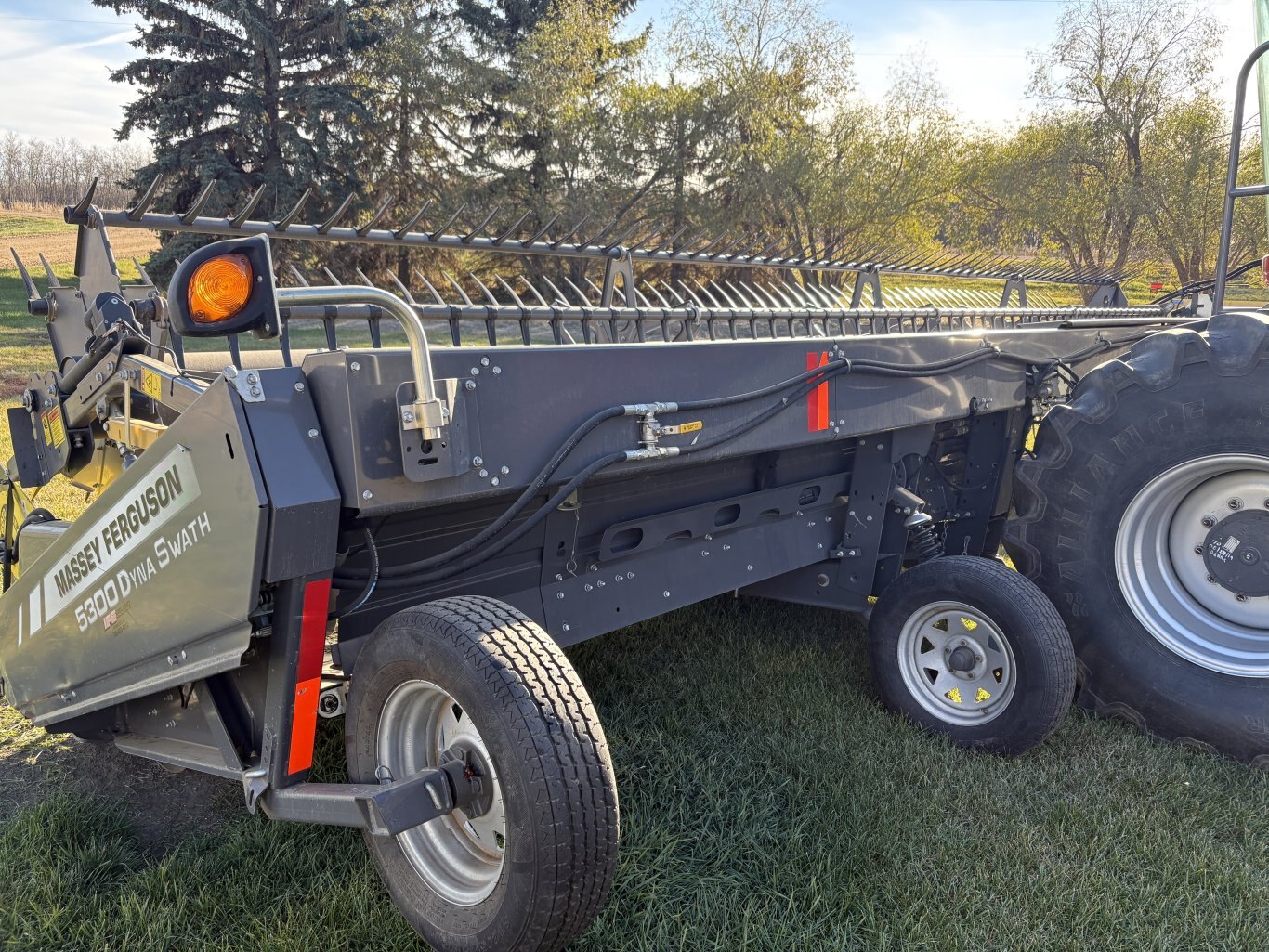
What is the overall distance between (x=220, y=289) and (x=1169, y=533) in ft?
9.78

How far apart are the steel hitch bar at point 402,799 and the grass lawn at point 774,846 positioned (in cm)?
44

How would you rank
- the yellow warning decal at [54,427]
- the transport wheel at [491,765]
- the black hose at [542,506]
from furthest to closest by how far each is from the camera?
the yellow warning decal at [54,427]
the black hose at [542,506]
the transport wheel at [491,765]

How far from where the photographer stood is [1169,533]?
10.3 ft

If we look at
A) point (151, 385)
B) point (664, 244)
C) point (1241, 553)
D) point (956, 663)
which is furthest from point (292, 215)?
point (1241, 553)

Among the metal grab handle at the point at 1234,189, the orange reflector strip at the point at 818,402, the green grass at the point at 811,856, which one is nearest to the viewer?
the green grass at the point at 811,856

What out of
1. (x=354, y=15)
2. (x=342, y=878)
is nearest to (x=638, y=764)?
(x=342, y=878)

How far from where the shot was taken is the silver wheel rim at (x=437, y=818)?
6.29 ft

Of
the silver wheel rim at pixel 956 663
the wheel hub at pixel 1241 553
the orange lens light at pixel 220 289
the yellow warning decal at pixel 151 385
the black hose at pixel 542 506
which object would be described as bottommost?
the silver wheel rim at pixel 956 663

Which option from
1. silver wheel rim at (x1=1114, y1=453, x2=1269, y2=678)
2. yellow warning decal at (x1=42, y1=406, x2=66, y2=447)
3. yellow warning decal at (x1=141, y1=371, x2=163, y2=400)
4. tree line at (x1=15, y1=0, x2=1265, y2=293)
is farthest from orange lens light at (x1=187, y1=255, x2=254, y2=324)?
tree line at (x1=15, y1=0, x2=1265, y2=293)

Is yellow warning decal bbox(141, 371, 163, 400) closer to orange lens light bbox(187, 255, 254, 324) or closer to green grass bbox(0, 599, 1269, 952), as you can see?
orange lens light bbox(187, 255, 254, 324)

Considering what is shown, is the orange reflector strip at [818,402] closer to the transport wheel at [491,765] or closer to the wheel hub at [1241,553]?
the transport wheel at [491,765]

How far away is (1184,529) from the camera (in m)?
3.13

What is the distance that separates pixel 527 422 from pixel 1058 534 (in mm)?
2052

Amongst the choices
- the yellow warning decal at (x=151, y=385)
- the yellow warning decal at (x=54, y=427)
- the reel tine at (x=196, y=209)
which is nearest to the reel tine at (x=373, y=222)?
the reel tine at (x=196, y=209)
